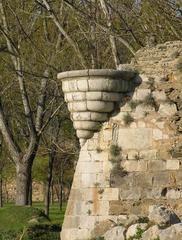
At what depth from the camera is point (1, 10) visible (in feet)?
61.3

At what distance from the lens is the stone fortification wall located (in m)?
10.9

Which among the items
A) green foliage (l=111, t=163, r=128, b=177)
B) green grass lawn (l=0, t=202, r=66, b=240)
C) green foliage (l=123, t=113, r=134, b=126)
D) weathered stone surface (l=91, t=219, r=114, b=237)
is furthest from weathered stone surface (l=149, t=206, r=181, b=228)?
green grass lawn (l=0, t=202, r=66, b=240)

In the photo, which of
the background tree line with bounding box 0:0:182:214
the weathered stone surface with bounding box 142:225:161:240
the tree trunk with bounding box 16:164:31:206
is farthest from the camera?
the tree trunk with bounding box 16:164:31:206

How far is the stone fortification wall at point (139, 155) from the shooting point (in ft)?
35.6

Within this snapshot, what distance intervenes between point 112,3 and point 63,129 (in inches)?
445

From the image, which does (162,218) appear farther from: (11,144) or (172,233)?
(11,144)

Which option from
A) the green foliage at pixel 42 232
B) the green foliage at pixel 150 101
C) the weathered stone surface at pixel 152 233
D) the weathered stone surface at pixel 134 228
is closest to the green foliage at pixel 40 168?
the green foliage at pixel 42 232

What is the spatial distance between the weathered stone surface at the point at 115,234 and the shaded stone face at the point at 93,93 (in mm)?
1744

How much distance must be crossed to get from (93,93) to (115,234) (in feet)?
7.26

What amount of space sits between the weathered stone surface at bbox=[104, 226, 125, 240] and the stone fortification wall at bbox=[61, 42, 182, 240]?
0.66 meters

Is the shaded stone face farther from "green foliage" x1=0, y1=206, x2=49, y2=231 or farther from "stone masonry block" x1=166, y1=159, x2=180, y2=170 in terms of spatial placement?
"green foliage" x1=0, y1=206, x2=49, y2=231

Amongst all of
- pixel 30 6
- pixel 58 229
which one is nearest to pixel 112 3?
pixel 30 6

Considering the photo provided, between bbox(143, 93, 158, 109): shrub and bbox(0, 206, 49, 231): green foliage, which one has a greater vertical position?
bbox(143, 93, 158, 109): shrub

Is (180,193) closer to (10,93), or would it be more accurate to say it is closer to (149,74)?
(149,74)
